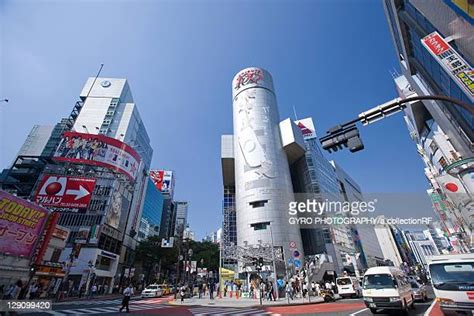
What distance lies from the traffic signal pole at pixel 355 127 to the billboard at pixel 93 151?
142 feet

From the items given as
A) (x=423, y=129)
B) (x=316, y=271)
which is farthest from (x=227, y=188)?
(x=423, y=129)

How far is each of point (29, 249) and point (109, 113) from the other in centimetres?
5048

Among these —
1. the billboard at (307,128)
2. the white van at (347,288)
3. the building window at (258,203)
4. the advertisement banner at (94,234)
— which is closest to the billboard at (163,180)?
the advertisement banner at (94,234)

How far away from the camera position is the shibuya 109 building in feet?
129

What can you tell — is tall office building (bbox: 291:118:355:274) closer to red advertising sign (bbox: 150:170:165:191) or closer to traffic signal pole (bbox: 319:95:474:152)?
traffic signal pole (bbox: 319:95:474:152)

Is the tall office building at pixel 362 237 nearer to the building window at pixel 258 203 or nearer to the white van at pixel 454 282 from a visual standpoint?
the building window at pixel 258 203

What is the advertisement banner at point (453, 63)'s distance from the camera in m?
13.0

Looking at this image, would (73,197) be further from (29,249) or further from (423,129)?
(423,129)

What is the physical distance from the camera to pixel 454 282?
815 centimetres

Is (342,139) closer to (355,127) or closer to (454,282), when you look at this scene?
(355,127)

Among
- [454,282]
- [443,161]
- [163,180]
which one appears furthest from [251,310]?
[163,180]

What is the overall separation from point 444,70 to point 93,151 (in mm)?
49227

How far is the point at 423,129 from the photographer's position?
35781mm

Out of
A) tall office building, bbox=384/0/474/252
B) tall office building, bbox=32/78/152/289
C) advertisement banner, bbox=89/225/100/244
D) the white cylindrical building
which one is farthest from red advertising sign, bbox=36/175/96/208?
tall office building, bbox=384/0/474/252
